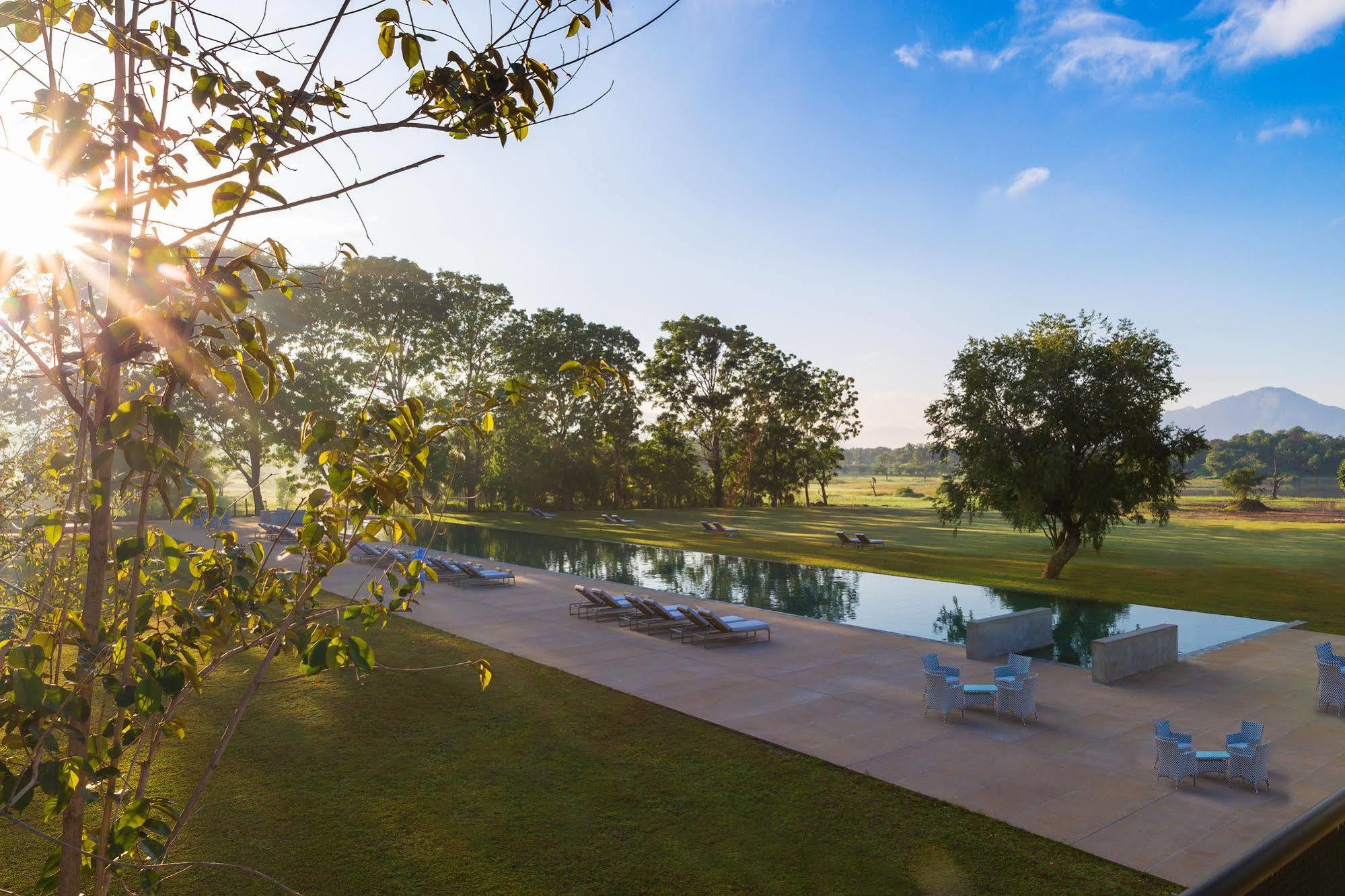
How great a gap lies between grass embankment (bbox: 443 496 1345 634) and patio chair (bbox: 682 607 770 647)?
10.6 m

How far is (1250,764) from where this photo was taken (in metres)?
8.76

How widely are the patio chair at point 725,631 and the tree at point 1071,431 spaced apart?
10935mm

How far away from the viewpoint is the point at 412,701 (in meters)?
11.8

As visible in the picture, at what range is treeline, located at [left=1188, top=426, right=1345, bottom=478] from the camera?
12184 cm

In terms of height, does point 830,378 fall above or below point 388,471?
above

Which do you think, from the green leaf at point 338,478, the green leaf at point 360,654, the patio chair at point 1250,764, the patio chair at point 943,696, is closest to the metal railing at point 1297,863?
the green leaf at point 360,654

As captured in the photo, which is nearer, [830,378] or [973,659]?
[973,659]

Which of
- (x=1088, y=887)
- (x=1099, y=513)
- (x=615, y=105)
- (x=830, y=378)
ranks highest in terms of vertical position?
(x=830, y=378)

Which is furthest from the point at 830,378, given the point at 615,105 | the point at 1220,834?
the point at 615,105

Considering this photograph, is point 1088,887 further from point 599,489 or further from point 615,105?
point 599,489

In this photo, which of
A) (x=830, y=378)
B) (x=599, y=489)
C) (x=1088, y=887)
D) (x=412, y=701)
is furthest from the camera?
(x=830, y=378)

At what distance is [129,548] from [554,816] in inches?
265

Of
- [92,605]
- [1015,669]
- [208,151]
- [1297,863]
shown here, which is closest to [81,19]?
[208,151]

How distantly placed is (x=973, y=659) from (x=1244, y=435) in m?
157
